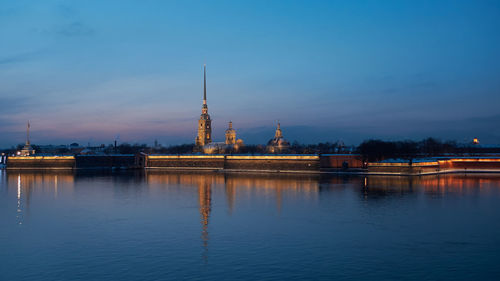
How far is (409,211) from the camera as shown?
87.5ft

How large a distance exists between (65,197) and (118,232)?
17194 mm

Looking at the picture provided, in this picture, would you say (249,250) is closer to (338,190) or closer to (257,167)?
(338,190)

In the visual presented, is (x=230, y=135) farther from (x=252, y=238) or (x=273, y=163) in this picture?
(x=252, y=238)

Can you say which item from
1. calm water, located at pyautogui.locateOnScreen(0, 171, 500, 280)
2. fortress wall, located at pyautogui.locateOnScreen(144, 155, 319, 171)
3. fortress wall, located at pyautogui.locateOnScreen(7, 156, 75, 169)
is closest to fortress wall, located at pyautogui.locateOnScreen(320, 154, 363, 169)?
fortress wall, located at pyautogui.locateOnScreen(144, 155, 319, 171)

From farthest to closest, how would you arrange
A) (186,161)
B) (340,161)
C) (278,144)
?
(278,144) < (186,161) < (340,161)

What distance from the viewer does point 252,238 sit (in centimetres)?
1931

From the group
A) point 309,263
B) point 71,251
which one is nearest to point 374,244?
point 309,263

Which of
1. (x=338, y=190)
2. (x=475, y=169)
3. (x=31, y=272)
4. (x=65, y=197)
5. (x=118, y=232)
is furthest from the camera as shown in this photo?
(x=475, y=169)

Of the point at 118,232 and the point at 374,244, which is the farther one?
the point at 118,232

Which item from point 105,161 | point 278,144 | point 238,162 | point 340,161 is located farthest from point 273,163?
point 105,161

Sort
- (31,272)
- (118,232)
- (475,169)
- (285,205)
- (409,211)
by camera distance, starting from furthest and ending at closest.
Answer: (475,169) < (285,205) < (409,211) < (118,232) < (31,272)

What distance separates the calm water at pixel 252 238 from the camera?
1460 centimetres

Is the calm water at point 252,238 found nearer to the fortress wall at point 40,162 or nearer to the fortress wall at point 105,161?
the fortress wall at point 105,161

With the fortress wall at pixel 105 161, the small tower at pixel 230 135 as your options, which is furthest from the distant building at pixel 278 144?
the fortress wall at pixel 105 161
